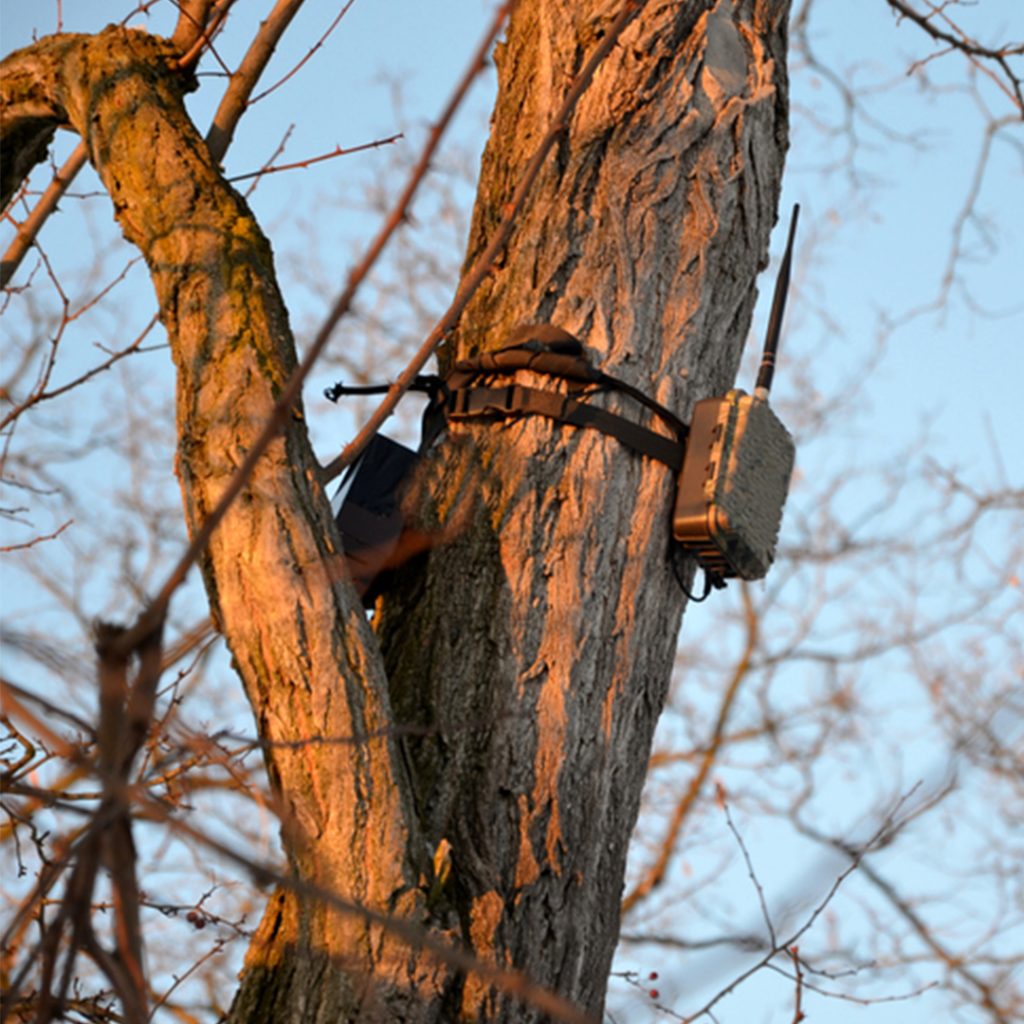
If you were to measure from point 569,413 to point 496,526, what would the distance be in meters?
0.19

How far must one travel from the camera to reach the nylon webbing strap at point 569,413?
2080mm

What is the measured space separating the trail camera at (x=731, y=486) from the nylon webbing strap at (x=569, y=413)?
0.04 m

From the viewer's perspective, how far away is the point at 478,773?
1878 millimetres

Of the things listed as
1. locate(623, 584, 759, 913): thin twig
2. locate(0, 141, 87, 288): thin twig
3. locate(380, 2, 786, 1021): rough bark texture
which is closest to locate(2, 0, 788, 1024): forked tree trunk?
locate(380, 2, 786, 1021): rough bark texture

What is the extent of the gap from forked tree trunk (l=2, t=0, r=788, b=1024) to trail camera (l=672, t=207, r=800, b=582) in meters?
Answer: 0.05

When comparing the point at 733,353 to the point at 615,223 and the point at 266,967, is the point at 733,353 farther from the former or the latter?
the point at 266,967

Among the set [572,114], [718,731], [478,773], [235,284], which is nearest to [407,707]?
[478,773]

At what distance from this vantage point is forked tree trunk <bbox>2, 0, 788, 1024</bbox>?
1.73 metres

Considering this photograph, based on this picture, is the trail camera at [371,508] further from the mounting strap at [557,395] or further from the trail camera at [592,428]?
the mounting strap at [557,395]

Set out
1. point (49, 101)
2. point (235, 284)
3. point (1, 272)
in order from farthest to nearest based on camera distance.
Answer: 1. point (1, 272)
2. point (49, 101)
3. point (235, 284)

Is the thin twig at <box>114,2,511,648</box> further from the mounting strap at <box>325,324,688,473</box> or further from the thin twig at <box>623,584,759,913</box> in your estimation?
the thin twig at <box>623,584,759,913</box>

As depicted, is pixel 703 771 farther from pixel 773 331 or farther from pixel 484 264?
pixel 484 264

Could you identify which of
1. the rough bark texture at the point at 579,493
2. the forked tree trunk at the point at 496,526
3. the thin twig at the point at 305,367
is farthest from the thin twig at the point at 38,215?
the thin twig at the point at 305,367

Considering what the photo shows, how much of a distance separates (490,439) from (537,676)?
0.38m
